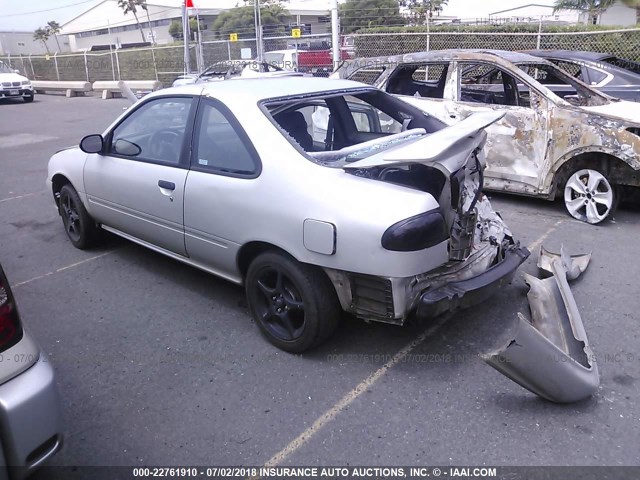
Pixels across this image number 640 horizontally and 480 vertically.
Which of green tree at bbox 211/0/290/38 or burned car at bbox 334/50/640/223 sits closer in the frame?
burned car at bbox 334/50/640/223

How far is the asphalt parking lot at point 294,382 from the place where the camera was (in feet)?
8.66

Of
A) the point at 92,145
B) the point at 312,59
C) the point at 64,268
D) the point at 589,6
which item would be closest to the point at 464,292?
the point at 92,145

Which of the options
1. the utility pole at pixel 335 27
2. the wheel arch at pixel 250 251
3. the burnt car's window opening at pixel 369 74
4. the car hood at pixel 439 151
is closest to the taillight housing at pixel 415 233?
the car hood at pixel 439 151

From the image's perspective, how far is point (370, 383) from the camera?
3.14 metres

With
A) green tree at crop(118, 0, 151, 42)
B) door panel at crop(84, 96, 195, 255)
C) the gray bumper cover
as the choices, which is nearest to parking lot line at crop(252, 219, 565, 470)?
the gray bumper cover

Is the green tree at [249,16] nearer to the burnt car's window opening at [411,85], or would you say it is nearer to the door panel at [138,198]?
the burnt car's window opening at [411,85]

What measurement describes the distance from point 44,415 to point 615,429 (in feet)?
8.72

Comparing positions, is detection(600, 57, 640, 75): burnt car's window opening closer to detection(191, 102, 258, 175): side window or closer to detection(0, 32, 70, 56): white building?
detection(191, 102, 258, 175): side window

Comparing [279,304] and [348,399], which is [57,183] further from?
[348,399]

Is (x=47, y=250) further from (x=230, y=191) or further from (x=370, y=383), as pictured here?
(x=370, y=383)

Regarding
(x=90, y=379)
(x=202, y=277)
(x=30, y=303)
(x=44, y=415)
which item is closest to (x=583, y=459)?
(x=44, y=415)

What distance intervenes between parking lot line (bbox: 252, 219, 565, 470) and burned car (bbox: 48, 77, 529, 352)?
39 centimetres

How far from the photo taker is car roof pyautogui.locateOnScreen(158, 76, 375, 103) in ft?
11.9

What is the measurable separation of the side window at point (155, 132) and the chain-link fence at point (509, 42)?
11080mm
